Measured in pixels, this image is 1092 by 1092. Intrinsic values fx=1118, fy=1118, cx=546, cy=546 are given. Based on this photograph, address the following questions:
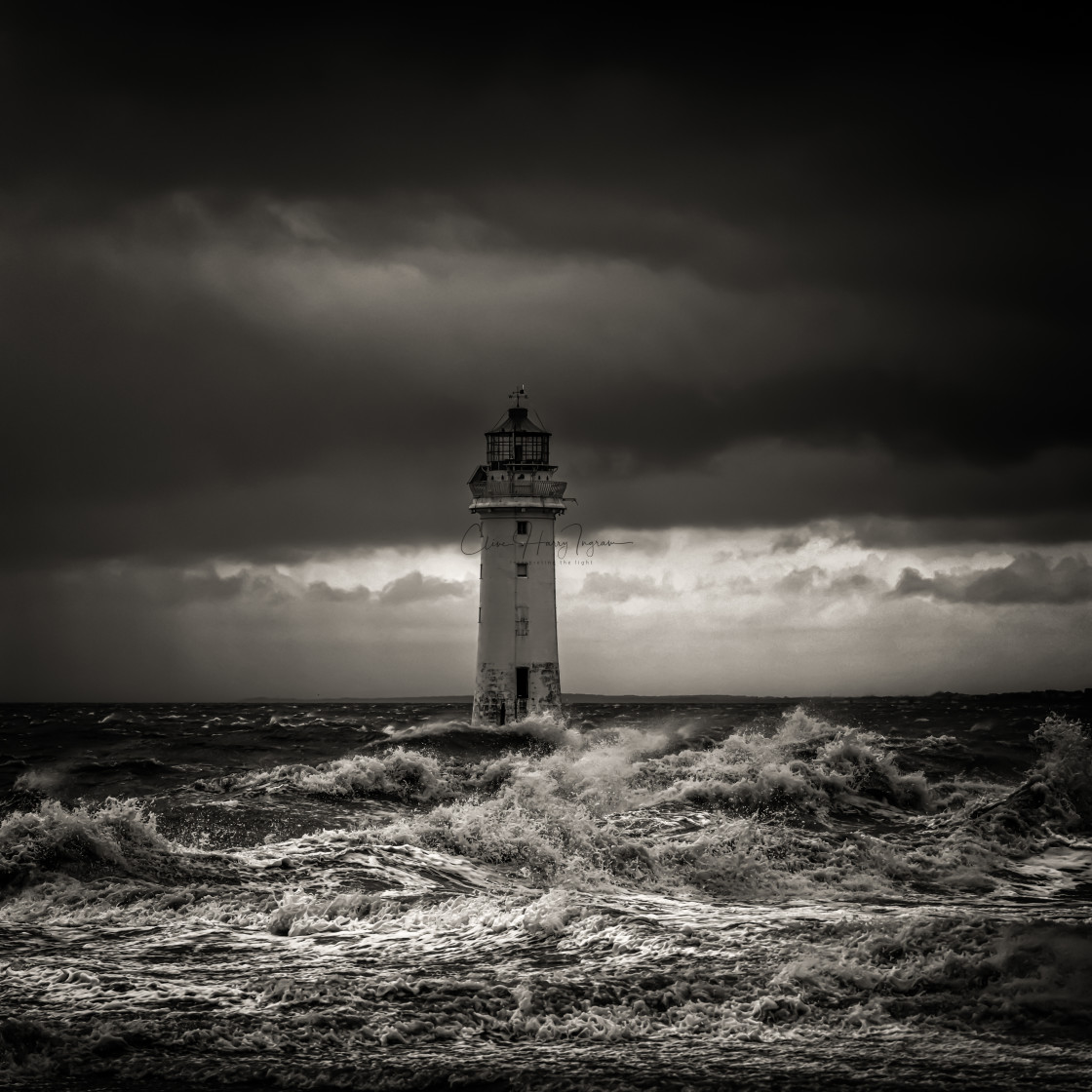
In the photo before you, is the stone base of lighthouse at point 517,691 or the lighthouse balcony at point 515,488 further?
the lighthouse balcony at point 515,488

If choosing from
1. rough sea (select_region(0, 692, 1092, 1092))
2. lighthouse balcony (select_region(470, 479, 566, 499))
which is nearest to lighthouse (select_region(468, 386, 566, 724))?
lighthouse balcony (select_region(470, 479, 566, 499))

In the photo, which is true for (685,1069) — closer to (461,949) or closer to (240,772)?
(461,949)

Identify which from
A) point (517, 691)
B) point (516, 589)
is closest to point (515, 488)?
point (516, 589)

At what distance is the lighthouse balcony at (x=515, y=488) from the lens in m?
28.7

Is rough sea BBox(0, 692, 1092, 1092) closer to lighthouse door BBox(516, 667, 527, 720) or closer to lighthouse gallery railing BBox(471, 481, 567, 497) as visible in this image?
lighthouse door BBox(516, 667, 527, 720)

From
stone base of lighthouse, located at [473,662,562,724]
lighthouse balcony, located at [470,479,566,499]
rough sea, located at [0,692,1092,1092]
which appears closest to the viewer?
rough sea, located at [0,692,1092,1092]

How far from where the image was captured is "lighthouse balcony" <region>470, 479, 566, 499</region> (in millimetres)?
28688

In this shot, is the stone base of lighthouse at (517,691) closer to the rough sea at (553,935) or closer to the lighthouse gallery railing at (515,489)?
the lighthouse gallery railing at (515,489)

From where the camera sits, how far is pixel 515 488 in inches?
1129

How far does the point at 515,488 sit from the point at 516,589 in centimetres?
259

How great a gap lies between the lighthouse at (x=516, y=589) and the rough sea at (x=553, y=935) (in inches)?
350

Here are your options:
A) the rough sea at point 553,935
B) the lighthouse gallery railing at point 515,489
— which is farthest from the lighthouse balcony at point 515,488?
the rough sea at point 553,935

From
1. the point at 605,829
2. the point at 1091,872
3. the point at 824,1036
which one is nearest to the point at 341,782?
the point at 605,829

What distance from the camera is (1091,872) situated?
14.2 m
